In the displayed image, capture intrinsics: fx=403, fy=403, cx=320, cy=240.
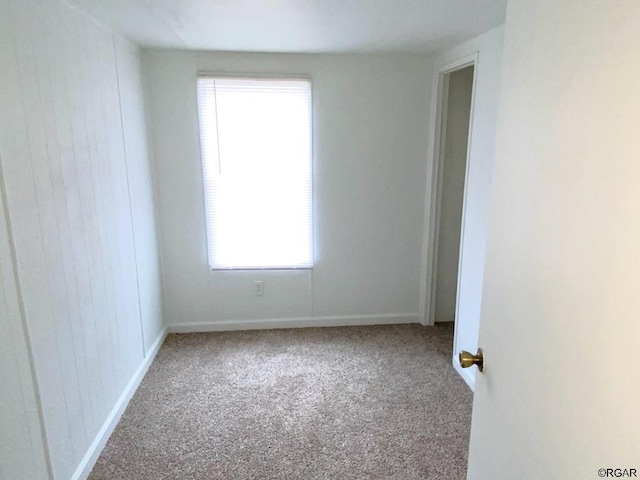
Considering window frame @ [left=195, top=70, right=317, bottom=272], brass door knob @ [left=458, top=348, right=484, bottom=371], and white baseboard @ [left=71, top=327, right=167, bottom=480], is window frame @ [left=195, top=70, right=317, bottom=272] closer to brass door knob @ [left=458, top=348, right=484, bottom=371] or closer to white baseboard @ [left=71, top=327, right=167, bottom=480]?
white baseboard @ [left=71, top=327, right=167, bottom=480]

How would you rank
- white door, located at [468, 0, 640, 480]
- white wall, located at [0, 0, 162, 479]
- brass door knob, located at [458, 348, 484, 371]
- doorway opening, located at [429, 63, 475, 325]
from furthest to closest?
1. doorway opening, located at [429, 63, 475, 325]
2. white wall, located at [0, 0, 162, 479]
3. brass door knob, located at [458, 348, 484, 371]
4. white door, located at [468, 0, 640, 480]

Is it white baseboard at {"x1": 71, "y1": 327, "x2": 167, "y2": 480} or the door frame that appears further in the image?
the door frame

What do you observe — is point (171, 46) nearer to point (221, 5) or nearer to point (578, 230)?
point (221, 5)

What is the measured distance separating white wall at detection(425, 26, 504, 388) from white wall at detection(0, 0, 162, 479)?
216 cm

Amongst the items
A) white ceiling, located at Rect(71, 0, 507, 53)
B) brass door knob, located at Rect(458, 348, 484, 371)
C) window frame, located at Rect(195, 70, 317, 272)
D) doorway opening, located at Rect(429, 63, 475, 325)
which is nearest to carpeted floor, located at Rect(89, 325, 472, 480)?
doorway opening, located at Rect(429, 63, 475, 325)

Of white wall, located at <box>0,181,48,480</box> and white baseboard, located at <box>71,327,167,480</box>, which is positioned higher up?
white wall, located at <box>0,181,48,480</box>

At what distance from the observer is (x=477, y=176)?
250 cm

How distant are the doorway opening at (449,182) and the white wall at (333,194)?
0.15m

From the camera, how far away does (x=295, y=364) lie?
2957 millimetres

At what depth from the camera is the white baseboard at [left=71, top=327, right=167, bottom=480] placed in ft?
6.28

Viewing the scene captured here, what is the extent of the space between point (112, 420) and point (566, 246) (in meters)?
2.42

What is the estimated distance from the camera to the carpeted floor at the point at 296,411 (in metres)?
2.01

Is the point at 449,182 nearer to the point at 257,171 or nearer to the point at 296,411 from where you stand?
the point at 257,171

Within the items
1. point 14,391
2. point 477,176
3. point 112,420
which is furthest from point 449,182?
point 14,391
